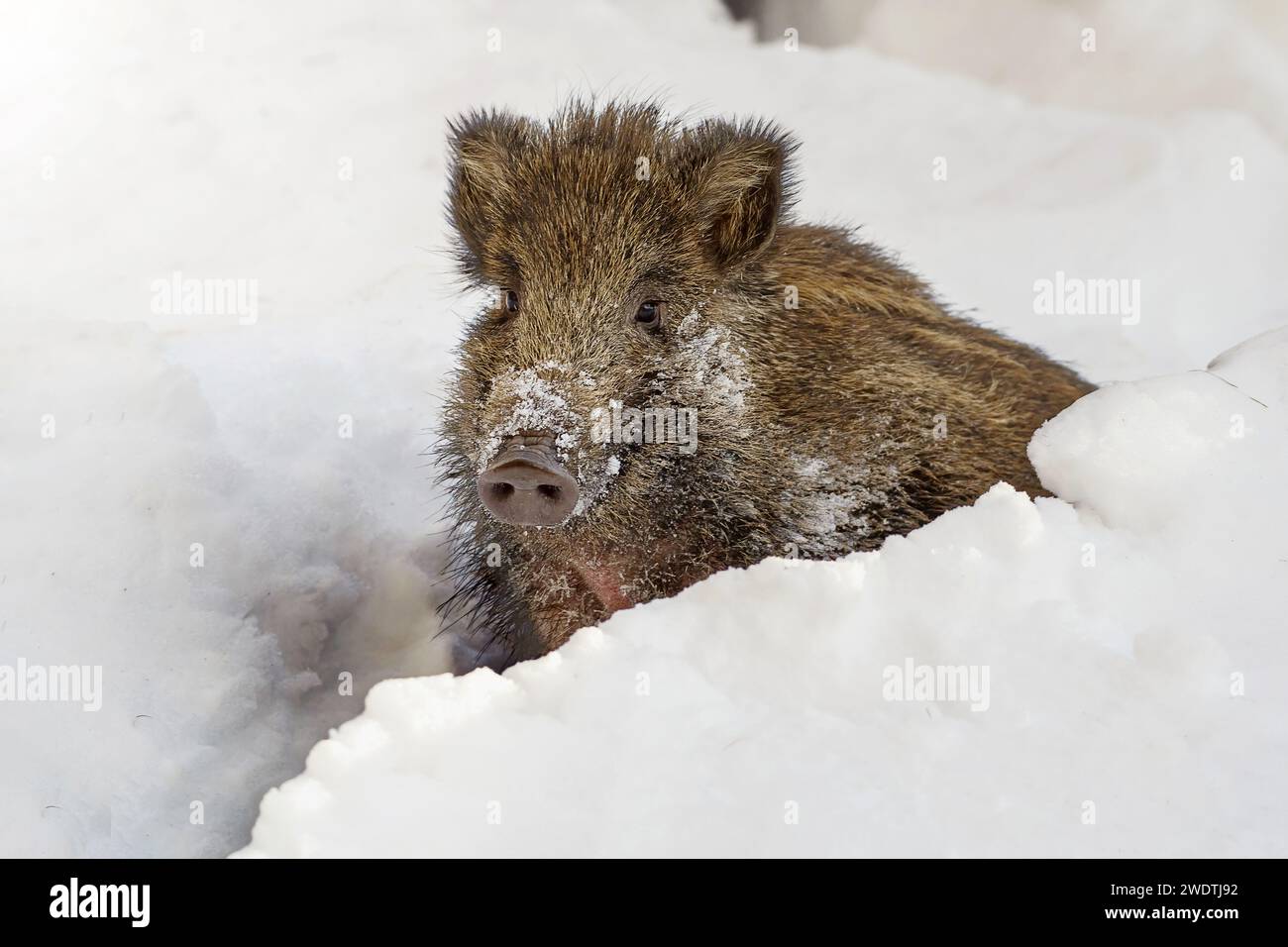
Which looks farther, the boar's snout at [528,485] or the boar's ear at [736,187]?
the boar's ear at [736,187]

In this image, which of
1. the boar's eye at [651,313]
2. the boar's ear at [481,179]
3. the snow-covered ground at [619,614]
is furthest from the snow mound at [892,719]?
the boar's ear at [481,179]

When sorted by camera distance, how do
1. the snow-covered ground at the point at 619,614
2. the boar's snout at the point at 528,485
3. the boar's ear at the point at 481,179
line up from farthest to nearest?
the boar's ear at the point at 481,179, the boar's snout at the point at 528,485, the snow-covered ground at the point at 619,614

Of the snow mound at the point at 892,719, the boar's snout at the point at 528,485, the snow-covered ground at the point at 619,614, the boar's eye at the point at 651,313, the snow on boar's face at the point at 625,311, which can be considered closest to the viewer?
the snow mound at the point at 892,719

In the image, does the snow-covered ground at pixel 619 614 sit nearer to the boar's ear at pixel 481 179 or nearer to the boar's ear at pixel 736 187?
the boar's ear at pixel 736 187

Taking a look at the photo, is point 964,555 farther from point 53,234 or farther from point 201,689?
point 53,234

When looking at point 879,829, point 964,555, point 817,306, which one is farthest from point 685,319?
point 879,829
